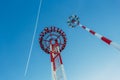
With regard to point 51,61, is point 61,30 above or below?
above

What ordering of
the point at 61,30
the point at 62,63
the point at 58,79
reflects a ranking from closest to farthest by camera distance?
1. the point at 58,79
2. the point at 62,63
3. the point at 61,30

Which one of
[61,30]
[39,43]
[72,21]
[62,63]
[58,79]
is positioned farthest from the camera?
[61,30]

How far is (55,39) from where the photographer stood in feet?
106

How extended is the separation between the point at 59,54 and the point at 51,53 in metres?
1.50

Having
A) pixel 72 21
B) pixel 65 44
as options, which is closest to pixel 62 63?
pixel 65 44

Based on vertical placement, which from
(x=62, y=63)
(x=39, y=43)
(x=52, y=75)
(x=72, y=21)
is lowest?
(x=72, y=21)

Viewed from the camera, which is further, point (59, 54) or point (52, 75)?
point (59, 54)

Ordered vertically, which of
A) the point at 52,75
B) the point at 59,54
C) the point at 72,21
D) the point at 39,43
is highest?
the point at 39,43

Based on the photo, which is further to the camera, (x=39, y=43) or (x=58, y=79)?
(x=39, y=43)

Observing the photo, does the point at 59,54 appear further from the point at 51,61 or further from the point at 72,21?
the point at 72,21

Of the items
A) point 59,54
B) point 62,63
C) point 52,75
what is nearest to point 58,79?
point 52,75

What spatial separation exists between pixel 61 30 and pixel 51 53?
4946 millimetres

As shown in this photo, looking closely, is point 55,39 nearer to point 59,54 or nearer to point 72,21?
point 59,54

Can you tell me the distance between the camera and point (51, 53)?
31.4m
